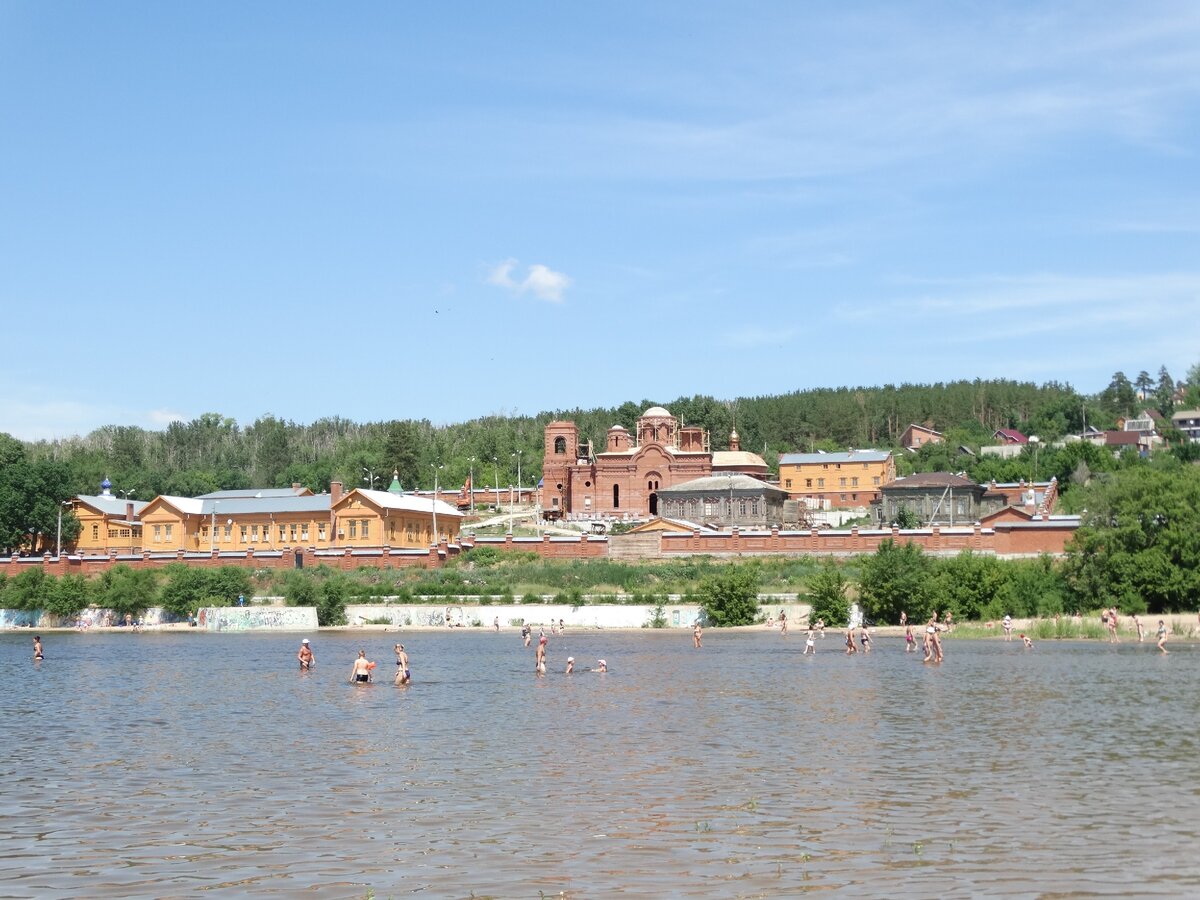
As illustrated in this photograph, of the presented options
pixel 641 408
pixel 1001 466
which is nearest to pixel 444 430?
pixel 641 408

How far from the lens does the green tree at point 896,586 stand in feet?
220

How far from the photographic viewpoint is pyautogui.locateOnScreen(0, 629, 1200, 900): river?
16.1 m

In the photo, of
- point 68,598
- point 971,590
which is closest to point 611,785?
point 971,590

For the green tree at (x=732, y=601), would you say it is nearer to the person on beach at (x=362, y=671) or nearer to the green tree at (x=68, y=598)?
the person on beach at (x=362, y=671)

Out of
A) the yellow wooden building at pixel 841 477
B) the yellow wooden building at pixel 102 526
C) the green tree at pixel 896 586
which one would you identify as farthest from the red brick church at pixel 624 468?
the green tree at pixel 896 586

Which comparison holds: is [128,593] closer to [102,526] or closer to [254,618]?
[254,618]

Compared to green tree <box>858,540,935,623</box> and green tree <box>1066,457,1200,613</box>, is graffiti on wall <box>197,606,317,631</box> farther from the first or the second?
green tree <box>1066,457,1200,613</box>

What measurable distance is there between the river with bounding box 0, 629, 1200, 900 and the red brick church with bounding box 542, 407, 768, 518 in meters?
75.2

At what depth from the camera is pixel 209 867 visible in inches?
656

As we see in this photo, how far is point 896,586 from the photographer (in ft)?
220

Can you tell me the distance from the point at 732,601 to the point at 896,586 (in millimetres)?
8935

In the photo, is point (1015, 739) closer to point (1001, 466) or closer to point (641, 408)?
point (1001, 466)

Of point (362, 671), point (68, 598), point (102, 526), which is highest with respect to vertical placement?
point (102, 526)

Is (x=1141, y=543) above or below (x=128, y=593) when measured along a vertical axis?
above
